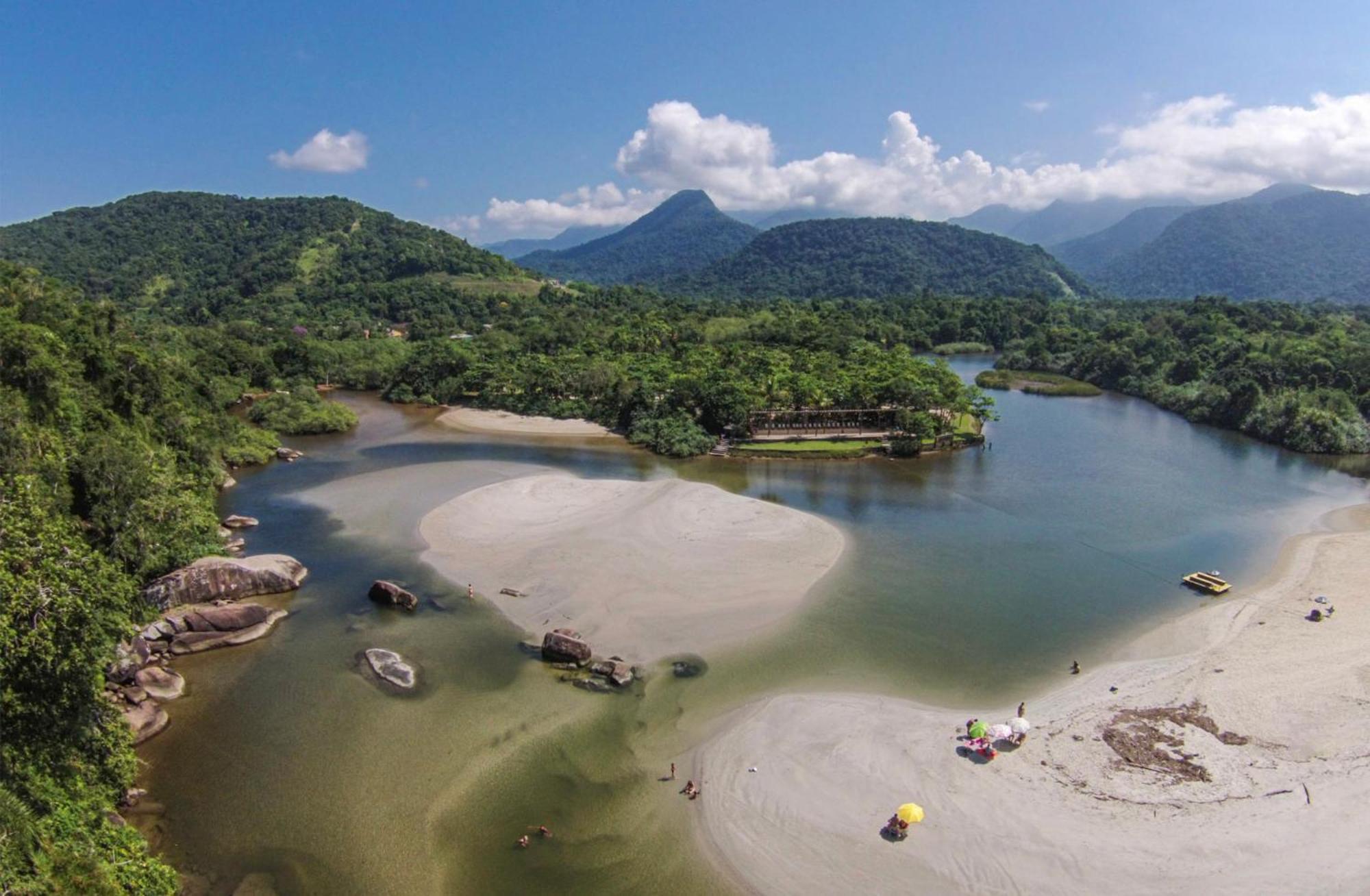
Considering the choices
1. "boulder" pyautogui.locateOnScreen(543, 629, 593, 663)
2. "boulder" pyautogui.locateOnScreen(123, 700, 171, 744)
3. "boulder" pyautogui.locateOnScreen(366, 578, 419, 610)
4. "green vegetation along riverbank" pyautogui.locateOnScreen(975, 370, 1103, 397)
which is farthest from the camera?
"green vegetation along riverbank" pyautogui.locateOnScreen(975, 370, 1103, 397)

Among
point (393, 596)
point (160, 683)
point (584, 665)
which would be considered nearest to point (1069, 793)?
point (584, 665)

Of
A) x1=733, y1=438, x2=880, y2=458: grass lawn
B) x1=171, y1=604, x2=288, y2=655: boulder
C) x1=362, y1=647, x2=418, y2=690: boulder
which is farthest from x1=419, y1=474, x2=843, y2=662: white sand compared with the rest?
x1=733, y1=438, x2=880, y2=458: grass lawn

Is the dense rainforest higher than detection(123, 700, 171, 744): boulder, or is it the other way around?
the dense rainforest

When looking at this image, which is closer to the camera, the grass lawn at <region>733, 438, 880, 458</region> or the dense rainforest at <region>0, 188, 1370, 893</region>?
the dense rainforest at <region>0, 188, 1370, 893</region>

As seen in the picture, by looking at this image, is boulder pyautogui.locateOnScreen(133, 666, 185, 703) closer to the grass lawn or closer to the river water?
the river water

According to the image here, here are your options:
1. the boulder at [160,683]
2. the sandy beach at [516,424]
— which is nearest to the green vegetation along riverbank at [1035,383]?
the sandy beach at [516,424]

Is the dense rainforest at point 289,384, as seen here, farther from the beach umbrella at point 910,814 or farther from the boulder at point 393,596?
the beach umbrella at point 910,814

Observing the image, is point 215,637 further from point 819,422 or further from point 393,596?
point 819,422

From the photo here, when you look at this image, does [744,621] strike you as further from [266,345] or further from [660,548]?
[266,345]
